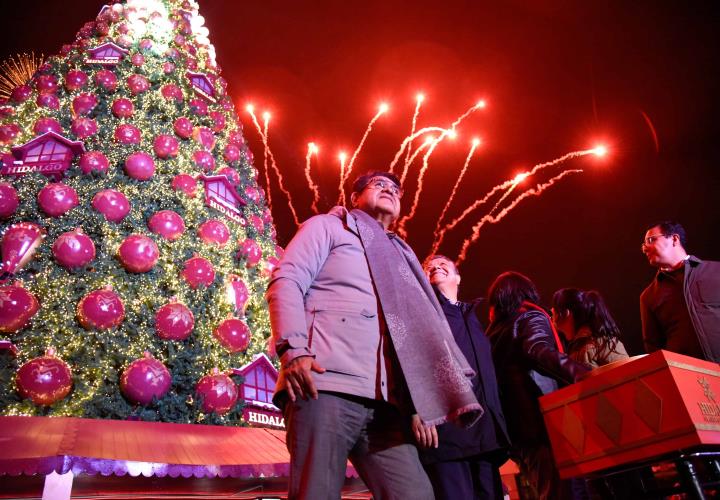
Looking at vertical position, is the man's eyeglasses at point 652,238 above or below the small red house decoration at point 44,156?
below

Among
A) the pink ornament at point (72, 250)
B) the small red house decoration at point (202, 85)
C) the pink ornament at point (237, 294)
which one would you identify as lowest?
the pink ornament at point (237, 294)

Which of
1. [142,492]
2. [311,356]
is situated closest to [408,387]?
[311,356]

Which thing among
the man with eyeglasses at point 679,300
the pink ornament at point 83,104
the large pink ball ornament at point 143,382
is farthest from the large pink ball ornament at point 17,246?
the man with eyeglasses at point 679,300

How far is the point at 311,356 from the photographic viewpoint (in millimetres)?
1949

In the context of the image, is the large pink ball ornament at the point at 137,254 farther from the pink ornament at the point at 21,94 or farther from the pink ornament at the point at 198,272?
the pink ornament at the point at 21,94

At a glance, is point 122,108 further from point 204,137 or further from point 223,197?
point 223,197

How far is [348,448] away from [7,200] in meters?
6.08

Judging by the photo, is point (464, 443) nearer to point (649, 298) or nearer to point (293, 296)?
point (293, 296)

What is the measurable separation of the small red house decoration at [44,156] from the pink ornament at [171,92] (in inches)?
58.8

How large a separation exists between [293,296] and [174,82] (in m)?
6.97

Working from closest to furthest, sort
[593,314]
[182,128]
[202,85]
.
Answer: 1. [593,314]
2. [182,128]
3. [202,85]

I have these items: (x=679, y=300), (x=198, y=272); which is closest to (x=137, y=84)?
(x=198, y=272)

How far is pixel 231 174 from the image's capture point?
777 centimetres

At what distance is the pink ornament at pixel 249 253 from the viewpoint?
7.30 metres
